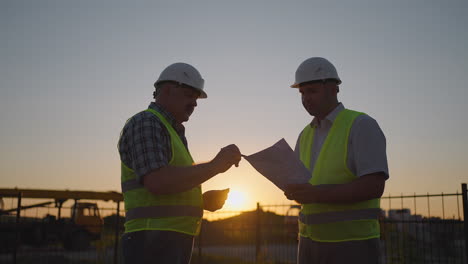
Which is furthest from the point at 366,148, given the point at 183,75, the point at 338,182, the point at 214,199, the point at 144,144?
the point at 144,144

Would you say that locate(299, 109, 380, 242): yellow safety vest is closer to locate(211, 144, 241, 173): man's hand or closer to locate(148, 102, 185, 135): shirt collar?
locate(211, 144, 241, 173): man's hand

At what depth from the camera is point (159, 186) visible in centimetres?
283

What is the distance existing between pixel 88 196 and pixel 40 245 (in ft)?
12.2

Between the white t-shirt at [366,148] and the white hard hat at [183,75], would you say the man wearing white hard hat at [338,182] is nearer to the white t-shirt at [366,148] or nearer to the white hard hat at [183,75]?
the white t-shirt at [366,148]

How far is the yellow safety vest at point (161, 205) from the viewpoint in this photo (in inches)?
117

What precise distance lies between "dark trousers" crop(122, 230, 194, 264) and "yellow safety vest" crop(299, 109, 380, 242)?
1.05 metres

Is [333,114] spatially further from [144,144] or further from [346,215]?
[144,144]

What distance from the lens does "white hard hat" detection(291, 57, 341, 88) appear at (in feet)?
12.2

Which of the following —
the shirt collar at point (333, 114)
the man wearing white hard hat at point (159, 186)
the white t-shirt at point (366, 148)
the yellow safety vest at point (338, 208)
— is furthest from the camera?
the shirt collar at point (333, 114)

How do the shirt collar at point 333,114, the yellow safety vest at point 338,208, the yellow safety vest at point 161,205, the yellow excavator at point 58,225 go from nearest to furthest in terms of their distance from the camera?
the yellow safety vest at point 161,205
the yellow safety vest at point 338,208
the shirt collar at point 333,114
the yellow excavator at point 58,225

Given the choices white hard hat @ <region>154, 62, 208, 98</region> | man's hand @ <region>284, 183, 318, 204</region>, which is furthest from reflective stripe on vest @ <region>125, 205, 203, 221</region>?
white hard hat @ <region>154, 62, 208, 98</region>

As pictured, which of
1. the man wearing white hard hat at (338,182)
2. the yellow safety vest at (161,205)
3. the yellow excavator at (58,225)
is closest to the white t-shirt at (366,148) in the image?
the man wearing white hard hat at (338,182)

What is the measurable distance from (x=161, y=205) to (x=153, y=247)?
257mm

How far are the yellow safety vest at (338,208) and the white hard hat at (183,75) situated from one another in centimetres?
104
